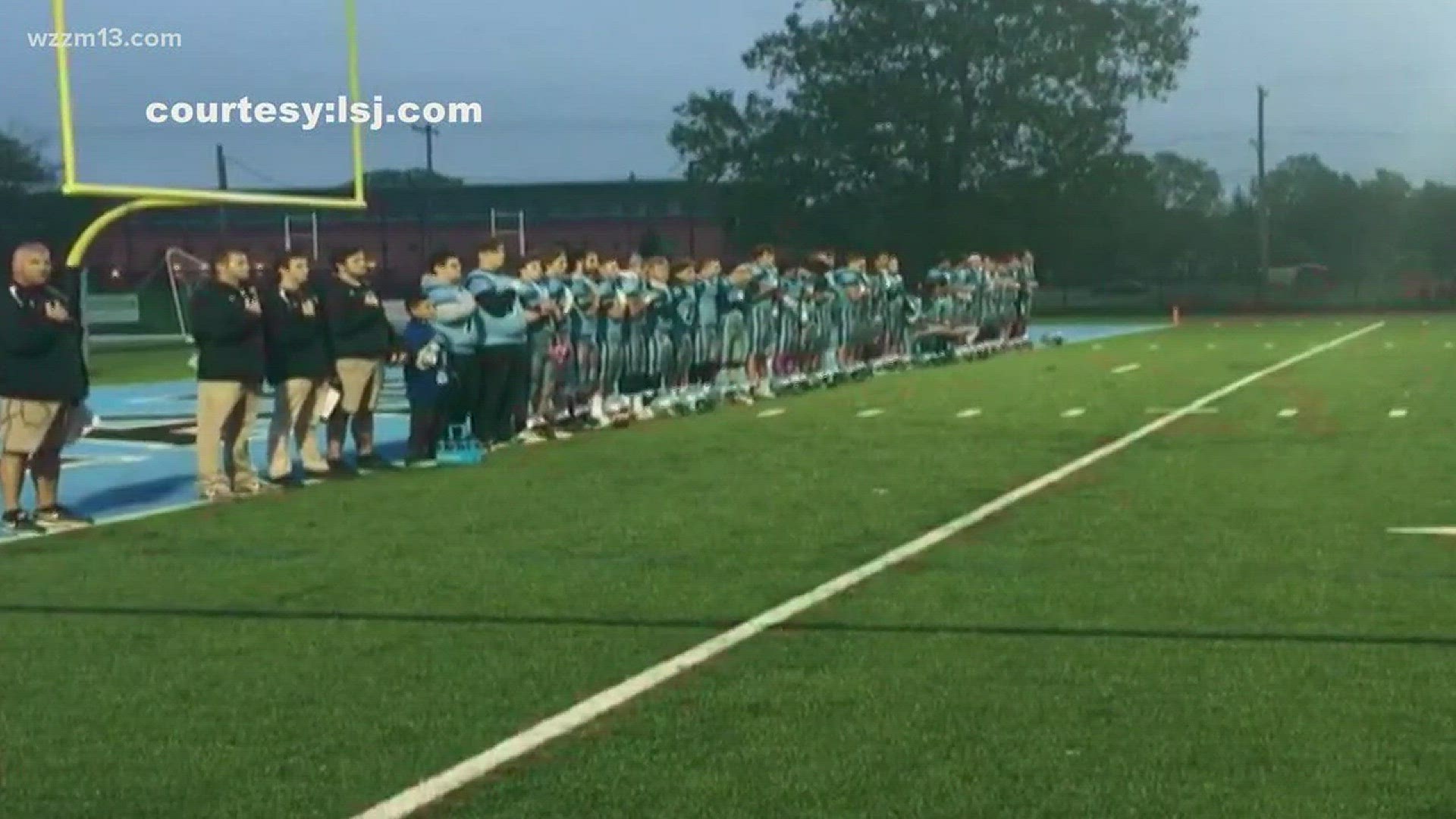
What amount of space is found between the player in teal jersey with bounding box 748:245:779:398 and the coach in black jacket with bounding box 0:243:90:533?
12.7 metres

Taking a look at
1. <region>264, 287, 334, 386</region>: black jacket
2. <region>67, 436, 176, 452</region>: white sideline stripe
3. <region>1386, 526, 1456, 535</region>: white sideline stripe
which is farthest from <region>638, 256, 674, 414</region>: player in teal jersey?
<region>1386, 526, 1456, 535</region>: white sideline stripe

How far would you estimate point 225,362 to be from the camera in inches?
603

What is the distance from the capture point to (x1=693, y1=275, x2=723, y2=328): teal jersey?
24.5m

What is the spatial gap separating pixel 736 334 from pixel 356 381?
328 inches

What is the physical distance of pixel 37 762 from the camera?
23.5 ft

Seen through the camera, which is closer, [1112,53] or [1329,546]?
[1329,546]

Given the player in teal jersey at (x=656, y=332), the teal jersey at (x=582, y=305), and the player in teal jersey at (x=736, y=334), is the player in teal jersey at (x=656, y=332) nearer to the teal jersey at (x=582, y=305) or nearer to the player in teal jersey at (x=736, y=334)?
the teal jersey at (x=582, y=305)

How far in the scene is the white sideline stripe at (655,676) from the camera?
6.67 metres

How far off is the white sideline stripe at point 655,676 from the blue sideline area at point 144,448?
4791 millimetres

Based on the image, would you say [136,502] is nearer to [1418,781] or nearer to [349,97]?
[349,97]

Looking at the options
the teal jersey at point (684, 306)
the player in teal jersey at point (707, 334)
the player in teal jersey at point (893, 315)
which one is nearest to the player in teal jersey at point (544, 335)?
the teal jersey at point (684, 306)

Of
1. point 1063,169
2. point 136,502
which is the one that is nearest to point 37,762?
point 136,502

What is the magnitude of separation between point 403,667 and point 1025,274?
111 ft

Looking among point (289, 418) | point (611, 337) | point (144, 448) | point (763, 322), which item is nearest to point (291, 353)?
point (289, 418)
